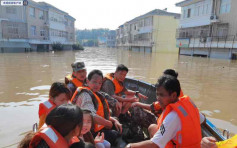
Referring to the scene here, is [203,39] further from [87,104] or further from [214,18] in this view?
[87,104]

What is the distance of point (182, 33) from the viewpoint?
27.7 meters

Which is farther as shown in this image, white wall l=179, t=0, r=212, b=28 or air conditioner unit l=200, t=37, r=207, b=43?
white wall l=179, t=0, r=212, b=28

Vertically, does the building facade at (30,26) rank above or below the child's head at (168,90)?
above

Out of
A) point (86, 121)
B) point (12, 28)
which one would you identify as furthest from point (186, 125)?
point (12, 28)

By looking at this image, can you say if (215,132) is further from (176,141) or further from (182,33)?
(182,33)

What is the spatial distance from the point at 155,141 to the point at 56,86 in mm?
1393

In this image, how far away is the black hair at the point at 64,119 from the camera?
1.23 metres

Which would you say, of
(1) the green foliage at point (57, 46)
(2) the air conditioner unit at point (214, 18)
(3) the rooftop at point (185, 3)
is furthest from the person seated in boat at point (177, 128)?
(1) the green foliage at point (57, 46)

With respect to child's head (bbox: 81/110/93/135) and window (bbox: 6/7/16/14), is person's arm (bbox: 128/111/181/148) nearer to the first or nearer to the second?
child's head (bbox: 81/110/93/135)

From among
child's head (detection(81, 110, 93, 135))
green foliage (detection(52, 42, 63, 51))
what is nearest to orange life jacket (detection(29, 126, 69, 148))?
child's head (detection(81, 110, 93, 135))

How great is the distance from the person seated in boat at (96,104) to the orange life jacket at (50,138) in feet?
2.94

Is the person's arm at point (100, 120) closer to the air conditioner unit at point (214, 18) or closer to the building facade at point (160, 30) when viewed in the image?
the air conditioner unit at point (214, 18)

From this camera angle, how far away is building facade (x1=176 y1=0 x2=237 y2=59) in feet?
62.3

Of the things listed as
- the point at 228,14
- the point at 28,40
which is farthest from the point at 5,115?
the point at 28,40
